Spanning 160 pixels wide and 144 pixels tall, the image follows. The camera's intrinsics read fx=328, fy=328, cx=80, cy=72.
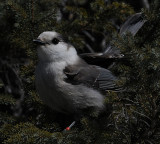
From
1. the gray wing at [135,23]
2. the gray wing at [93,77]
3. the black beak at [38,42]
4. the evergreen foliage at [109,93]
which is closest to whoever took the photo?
the evergreen foliage at [109,93]

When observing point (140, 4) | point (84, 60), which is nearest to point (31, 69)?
point (84, 60)

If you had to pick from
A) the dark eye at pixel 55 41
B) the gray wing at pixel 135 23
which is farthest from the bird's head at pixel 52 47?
the gray wing at pixel 135 23

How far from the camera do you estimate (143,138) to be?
207cm

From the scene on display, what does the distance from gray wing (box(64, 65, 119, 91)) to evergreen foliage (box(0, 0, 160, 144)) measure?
128 millimetres

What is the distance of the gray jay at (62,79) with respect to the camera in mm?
2898

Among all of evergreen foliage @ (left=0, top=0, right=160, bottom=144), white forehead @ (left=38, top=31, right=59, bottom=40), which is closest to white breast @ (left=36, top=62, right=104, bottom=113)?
evergreen foliage @ (left=0, top=0, right=160, bottom=144)

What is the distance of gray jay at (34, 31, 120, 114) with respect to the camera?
2.90m

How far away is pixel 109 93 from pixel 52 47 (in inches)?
40.0

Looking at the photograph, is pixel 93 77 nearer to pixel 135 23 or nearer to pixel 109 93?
pixel 135 23

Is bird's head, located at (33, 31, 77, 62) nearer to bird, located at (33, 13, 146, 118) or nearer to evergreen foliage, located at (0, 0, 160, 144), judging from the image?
bird, located at (33, 13, 146, 118)

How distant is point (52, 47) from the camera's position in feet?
9.80

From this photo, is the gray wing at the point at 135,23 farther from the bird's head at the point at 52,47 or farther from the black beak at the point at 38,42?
the black beak at the point at 38,42

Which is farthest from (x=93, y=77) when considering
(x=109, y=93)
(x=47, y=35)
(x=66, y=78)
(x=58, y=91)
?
(x=109, y=93)

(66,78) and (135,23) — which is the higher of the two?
(135,23)
